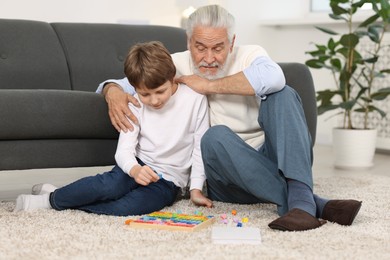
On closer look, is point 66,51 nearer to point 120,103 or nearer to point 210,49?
point 120,103

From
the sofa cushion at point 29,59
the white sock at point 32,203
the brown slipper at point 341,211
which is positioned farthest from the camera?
the sofa cushion at point 29,59

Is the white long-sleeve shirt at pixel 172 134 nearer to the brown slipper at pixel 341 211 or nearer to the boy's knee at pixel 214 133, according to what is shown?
the boy's knee at pixel 214 133

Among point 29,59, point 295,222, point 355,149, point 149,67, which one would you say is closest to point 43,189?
point 149,67

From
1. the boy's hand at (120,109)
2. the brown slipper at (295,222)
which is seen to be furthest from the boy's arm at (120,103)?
the brown slipper at (295,222)

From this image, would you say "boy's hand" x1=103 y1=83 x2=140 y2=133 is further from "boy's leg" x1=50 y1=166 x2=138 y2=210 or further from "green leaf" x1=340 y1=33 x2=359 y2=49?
"green leaf" x1=340 y1=33 x2=359 y2=49

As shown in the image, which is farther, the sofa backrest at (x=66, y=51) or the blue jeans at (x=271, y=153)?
the sofa backrest at (x=66, y=51)

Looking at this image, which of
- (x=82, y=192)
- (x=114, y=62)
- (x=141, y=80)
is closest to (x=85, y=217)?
(x=82, y=192)

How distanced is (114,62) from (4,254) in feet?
5.33

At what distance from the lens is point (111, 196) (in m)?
2.31

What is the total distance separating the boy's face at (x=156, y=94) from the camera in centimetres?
227

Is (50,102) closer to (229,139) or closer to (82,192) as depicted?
(82,192)

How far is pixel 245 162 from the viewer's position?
2.25m

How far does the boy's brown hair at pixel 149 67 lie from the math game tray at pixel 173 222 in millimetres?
405

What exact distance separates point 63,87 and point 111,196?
1.01 meters
